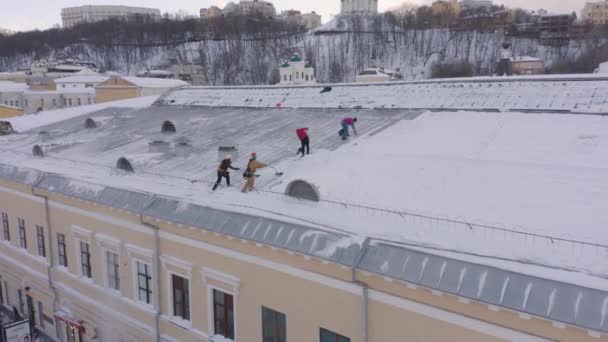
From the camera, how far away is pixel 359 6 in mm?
122625

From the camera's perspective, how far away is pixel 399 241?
8.10 m

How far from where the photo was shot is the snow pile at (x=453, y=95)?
13.3 meters

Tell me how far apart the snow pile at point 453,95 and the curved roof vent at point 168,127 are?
346cm

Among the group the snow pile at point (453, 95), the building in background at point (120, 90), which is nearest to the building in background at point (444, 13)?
the building in background at point (120, 90)

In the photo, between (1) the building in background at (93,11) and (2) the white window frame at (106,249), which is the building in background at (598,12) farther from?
(2) the white window frame at (106,249)

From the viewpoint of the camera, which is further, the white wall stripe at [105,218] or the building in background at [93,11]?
the building in background at [93,11]

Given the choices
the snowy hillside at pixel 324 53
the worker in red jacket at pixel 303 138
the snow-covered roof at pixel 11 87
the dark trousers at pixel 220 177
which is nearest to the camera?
the dark trousers at pixel 220 177

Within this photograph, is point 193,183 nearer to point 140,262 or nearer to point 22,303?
point 140,262

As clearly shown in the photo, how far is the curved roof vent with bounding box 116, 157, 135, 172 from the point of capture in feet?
47.0

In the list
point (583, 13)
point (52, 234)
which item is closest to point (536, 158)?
point (52, 234)

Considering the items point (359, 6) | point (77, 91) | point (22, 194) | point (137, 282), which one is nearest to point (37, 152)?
point (22, 194)

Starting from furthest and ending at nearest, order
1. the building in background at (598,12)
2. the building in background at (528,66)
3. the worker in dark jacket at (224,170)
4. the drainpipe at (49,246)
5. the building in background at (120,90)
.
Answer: the building in background at (598,12), the building in background at (528,66), the building in background at (120,90), the drainpipe at (49,246), the worker in dark jacket at (224,170)

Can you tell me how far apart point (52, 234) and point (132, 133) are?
5633 mm

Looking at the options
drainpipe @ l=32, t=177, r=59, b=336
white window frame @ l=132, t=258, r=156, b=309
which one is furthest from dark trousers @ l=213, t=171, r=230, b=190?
drainpipe @ l=32, t=177, r=59, b=336
